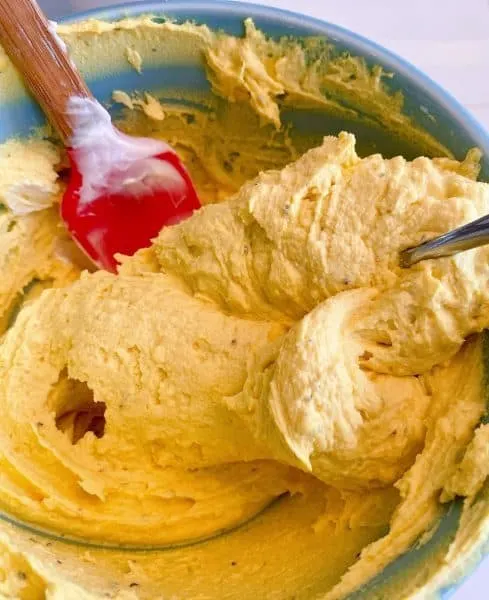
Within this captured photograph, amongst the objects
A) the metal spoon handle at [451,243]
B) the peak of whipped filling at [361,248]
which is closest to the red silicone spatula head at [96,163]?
the peak of whipped filling at [361,248]

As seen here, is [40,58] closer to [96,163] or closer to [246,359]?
[96,163]

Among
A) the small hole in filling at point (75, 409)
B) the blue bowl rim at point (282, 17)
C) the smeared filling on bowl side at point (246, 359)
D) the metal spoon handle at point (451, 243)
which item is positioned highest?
the blue bowl rim at point (282, 17)

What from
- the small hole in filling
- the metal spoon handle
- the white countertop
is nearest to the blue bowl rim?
the metal spoon handle

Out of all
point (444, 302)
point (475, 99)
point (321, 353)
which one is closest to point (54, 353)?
point (321, 353)

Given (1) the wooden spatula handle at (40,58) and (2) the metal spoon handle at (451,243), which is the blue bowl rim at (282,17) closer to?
(1) the wooden spatula handle at (40,58)

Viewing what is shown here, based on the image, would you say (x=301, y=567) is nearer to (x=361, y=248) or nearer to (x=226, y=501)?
(x=226, y=501)

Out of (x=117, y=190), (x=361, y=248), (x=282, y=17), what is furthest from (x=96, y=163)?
(x=361, y=248)
